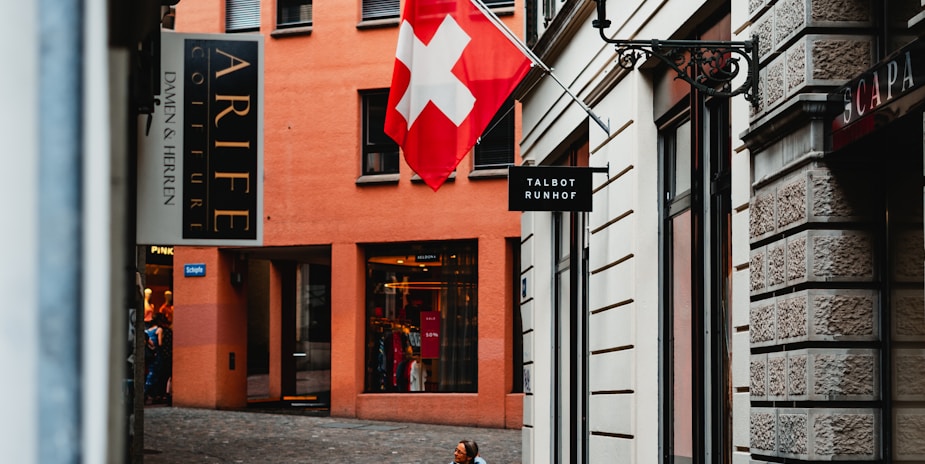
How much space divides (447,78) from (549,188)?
1334 millimetres

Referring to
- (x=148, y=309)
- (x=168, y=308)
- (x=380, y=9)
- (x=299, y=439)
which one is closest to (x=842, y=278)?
(x=299, y=439)

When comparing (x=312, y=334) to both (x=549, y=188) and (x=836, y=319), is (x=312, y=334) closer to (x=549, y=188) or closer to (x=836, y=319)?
(x=549, y=188)

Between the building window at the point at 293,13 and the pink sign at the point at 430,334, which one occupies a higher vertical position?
the building window at the point at 293,13

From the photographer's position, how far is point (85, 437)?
737 mm

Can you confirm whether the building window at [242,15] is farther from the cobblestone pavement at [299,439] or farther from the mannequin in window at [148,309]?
the cobblestone pavement at [299,439]

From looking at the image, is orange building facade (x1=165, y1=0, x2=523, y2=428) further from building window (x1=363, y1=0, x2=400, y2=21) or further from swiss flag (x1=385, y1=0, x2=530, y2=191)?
swiss flag (x1=385, y1=0, x2=530, y2=191)

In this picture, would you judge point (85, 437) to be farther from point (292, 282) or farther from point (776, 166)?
point (292, 282)

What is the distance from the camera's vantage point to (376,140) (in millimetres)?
26312

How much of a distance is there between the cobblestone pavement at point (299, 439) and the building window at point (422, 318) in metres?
1.08

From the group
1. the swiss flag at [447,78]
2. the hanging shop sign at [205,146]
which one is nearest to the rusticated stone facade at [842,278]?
the swiss flag at [447,78]

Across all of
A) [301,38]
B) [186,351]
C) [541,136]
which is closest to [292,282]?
[186,351]

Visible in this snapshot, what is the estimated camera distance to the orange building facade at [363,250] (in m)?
25.2

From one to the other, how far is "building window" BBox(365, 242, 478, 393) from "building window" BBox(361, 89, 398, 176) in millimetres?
1572

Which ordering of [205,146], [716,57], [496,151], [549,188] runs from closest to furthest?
1. [716,57]
2. [205,146]
3. [549,188]
4. [496,151]
